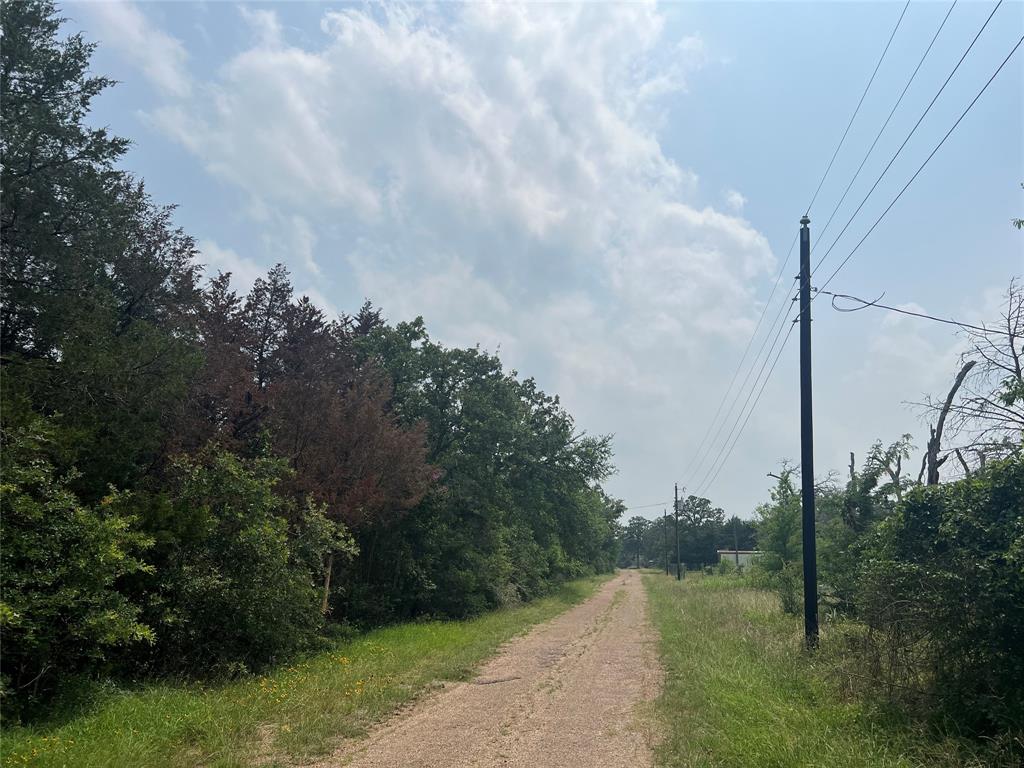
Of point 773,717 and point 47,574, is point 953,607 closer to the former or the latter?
point 773,717

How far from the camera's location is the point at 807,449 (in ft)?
42.3

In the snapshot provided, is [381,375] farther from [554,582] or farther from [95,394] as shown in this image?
[554,582]

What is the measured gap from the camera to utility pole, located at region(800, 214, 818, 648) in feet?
40.7

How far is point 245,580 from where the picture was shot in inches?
452

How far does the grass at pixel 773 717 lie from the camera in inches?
255

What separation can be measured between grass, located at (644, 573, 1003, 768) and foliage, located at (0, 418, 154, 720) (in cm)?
671

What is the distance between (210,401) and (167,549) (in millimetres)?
4885

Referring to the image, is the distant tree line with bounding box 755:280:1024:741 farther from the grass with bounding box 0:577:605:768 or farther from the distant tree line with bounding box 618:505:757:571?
the distant tree line with bounding box 618:505:757:571

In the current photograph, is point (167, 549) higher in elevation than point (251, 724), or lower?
higher

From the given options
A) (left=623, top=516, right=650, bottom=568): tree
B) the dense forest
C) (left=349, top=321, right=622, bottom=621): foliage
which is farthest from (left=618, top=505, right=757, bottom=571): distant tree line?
the dense forest

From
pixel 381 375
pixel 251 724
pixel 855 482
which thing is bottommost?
pixel 251 724

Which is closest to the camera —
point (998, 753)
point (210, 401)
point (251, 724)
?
point (998, 753)

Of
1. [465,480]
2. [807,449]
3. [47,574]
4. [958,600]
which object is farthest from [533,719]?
[465,480]

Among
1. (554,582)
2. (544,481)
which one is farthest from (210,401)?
(554,582)
